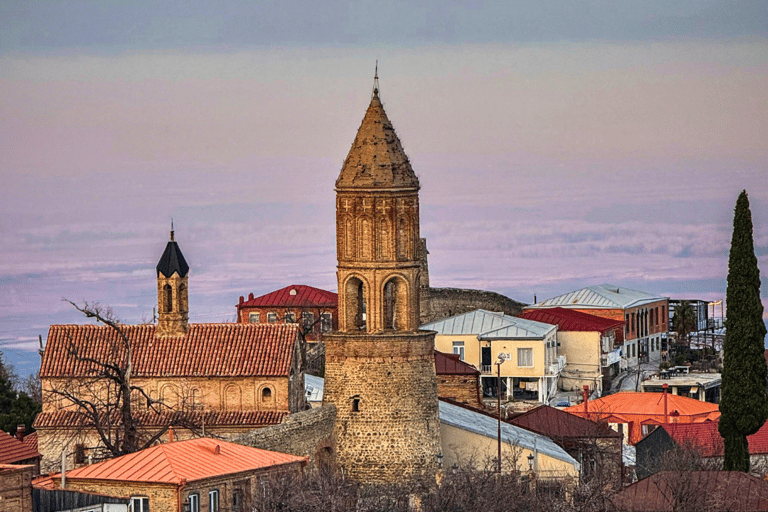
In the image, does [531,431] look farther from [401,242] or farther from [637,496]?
[637,496]

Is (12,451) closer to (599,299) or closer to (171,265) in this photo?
(171,265)

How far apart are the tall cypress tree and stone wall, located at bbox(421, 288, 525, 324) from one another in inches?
1618

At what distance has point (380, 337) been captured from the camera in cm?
8444

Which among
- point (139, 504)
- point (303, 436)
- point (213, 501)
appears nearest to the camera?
point (139, 504)

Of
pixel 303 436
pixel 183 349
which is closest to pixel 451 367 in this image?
pixel 183 349

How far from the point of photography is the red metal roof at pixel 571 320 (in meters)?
125

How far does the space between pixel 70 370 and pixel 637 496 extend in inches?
895

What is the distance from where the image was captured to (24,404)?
98500 millimetres

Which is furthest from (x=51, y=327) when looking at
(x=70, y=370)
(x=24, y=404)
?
(x=24, y=404)

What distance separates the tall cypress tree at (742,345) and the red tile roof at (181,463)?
632 inches

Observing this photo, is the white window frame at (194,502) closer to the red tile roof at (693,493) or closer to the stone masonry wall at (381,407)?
the red tile roof at (693,493)

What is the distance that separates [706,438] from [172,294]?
2211 centimetres

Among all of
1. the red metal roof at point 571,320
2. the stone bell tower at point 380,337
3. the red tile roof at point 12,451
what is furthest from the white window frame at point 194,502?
the red metal roof at point 571,320

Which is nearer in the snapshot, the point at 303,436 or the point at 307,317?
the point at 303,436
